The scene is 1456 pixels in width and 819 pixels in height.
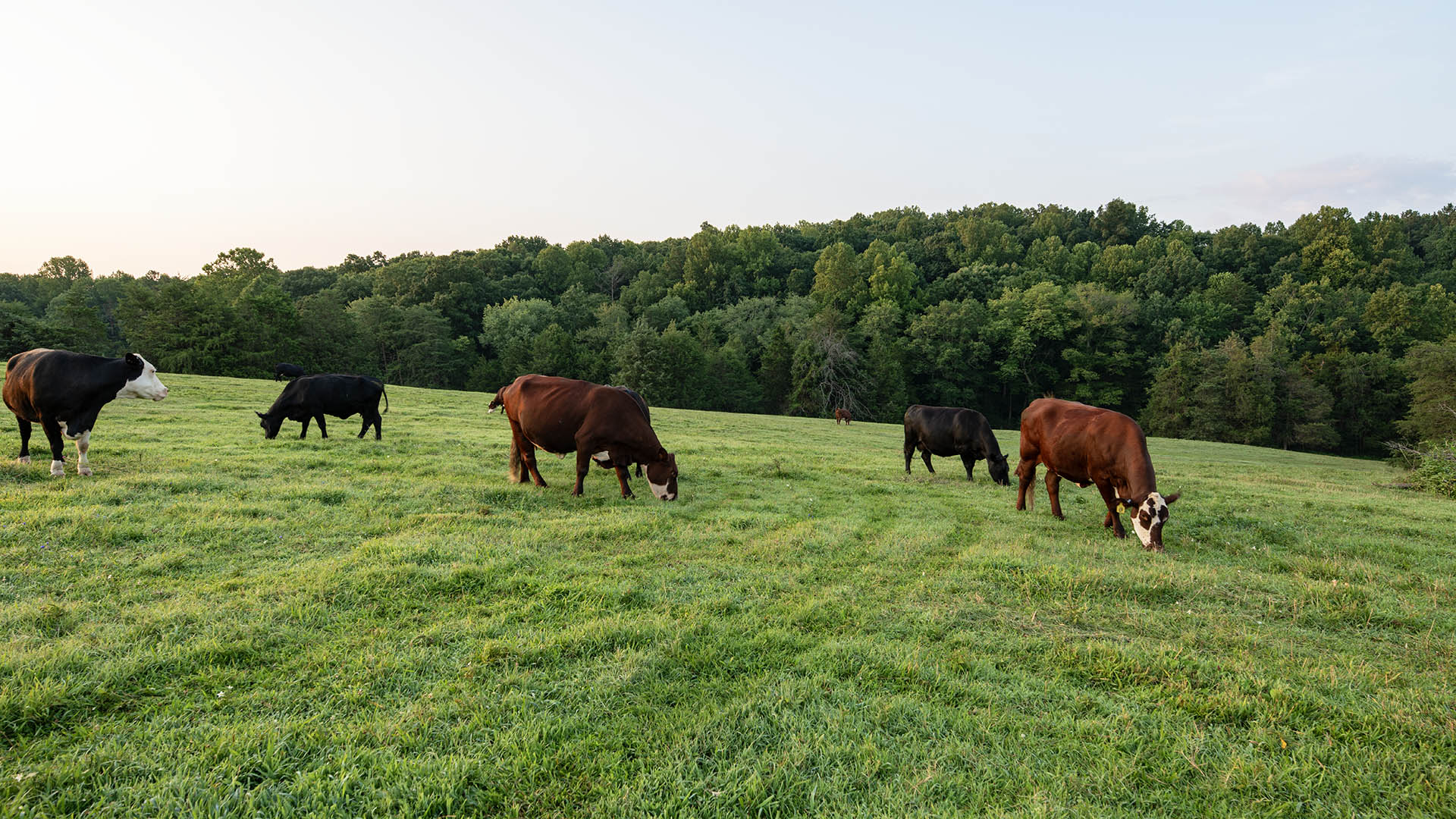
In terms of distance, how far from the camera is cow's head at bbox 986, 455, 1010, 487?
1405 centimetres

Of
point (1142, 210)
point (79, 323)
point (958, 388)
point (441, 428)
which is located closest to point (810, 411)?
point (958, 388)

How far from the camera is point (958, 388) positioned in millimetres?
72938

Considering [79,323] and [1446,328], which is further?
[1446,328]

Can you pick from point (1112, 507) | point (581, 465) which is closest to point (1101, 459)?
point (1112, 507)

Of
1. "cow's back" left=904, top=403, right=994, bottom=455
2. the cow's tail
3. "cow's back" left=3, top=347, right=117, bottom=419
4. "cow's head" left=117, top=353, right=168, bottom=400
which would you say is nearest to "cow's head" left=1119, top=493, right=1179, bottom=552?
"cow's back" left=904, top=403, right=994, bottom=455

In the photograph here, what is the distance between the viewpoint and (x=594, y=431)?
9.89m

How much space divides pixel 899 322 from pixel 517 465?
235ft

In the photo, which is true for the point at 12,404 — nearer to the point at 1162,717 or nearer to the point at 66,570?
the point at 66,570

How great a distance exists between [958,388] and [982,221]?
43.9m

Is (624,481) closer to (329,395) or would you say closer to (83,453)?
(83,453)

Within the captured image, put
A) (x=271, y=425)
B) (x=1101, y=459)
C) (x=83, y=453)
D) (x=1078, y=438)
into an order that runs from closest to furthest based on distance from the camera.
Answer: (x=83, y=453) < (x=1101, y=459) < (x=1078, y=438) < (x=271, y=425)

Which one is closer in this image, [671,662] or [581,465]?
[671,662]

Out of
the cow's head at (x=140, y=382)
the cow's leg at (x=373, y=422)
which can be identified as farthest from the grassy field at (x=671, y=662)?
the cow's leg at (x=373, y=422)

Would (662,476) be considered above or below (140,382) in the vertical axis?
below
